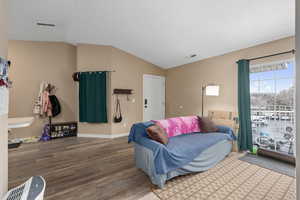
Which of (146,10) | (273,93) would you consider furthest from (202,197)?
(146,10)

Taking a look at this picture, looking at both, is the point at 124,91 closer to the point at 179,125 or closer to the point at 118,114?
the point at 118,114

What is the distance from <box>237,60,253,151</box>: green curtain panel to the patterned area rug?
2.89 ft

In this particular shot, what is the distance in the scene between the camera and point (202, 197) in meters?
1.76

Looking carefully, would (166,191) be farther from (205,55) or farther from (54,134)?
(54,134)

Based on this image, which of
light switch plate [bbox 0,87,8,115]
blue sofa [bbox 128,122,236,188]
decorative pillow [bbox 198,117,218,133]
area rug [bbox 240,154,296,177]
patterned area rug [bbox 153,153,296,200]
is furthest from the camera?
decorative pillow [bbox 198,117,218,133]

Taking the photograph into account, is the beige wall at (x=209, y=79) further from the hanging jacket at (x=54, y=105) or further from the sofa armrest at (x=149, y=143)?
the hanging jacket at (x=54, y=105)

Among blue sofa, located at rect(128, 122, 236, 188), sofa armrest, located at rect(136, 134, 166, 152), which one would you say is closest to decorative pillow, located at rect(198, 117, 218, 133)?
blue sofa, located at rect(128, 122, 236, 188)

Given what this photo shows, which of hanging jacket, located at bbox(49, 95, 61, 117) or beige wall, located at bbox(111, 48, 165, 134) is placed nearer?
hanging jacket, located at bbox(49, 95, 61, 117)

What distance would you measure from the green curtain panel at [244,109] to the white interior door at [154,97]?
2848mm

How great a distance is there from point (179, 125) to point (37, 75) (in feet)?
14.4

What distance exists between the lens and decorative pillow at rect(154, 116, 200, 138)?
2789 mm

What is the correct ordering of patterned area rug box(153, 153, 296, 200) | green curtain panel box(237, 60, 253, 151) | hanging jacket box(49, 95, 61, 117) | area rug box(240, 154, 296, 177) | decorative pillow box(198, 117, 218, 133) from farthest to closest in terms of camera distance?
hanging jacket box(49, 95, 61, 117) < green curtain panel box(237, 60, 253, 151) < decorative pillow box(198, 117, 218, 133) < area rug box(240, 154, 296, 177) < patterned area rug box(153, 153, 296, 200)

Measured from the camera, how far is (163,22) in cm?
286

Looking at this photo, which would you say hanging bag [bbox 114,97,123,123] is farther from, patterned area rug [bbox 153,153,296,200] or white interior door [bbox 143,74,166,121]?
patterned area rug [bbox 153,153,296,200]
